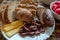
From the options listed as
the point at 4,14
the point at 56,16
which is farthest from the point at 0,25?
the point at 56,16

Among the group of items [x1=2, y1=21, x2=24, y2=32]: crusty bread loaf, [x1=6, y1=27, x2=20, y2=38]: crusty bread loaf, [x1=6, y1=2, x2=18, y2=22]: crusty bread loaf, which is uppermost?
[x1=6, y1=2, x2=18, y2=22]: crusty bread loaf

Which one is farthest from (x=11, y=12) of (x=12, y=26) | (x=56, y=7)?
(x=56, y=7)

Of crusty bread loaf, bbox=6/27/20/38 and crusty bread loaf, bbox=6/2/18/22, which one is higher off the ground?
crusty bread loaf, bbox=6/2/18/22

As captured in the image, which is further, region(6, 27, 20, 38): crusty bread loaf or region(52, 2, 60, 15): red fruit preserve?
region(52, 2, 60, 15): red fruit preserve

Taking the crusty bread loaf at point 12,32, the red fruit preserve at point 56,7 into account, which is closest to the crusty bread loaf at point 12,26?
the crusty bread loaf at point 12,32

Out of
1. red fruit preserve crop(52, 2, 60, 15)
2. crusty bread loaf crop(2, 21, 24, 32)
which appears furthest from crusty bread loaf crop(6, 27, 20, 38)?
red fruit preserve crop(52, 2, 60, 15)

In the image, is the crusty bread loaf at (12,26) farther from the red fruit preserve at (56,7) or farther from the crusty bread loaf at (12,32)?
the red fruit preserve at (56,7)

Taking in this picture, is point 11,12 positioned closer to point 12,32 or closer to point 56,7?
point 12,32

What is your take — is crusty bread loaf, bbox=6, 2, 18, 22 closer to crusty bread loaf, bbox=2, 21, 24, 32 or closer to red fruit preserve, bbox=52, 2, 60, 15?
crusty bread loaf, bbox=2, 21, 24, 32

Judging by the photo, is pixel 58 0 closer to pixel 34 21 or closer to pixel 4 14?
pixel 34 21

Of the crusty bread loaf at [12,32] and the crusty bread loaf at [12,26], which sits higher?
the crusty bread loaf at [12,26]

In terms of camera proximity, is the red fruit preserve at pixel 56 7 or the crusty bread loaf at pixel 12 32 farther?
the red fruit preserve at pixel 56 7

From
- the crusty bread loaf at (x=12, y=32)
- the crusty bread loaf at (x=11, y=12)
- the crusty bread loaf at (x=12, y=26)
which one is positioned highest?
the crusty bread loaf at (x=11, y=12)
